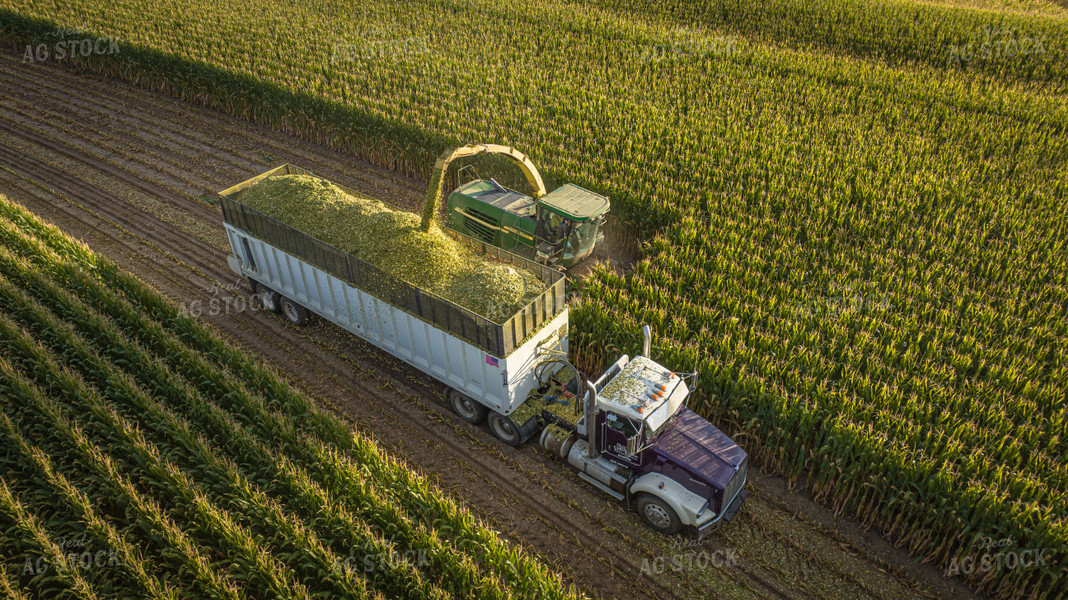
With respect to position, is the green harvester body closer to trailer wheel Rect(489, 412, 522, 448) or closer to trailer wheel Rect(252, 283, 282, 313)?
trailer wheel Rect(489, 412, 522, 448)

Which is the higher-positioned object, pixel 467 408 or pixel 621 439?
pixel 621 439

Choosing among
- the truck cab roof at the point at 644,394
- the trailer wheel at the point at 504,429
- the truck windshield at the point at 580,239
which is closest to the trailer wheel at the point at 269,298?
the trailer wheel at the point at 504,429

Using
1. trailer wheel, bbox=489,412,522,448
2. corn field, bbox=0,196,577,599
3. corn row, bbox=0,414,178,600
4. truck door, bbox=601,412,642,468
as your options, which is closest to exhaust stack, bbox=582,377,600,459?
truck door, bbox=601,412,642,468

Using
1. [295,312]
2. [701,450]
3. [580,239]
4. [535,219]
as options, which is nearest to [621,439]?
[701,450]

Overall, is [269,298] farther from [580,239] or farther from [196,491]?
[580,239]

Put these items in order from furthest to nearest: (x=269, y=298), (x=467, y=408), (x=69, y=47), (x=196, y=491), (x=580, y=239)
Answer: (x=69, y=47) → (x=580, y=239) → (x=269, y=298) → (x=467, y=408) → (x=196, y=491)

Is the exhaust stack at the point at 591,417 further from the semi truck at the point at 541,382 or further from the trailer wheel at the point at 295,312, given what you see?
the trailer wheel at the point at 295,312
